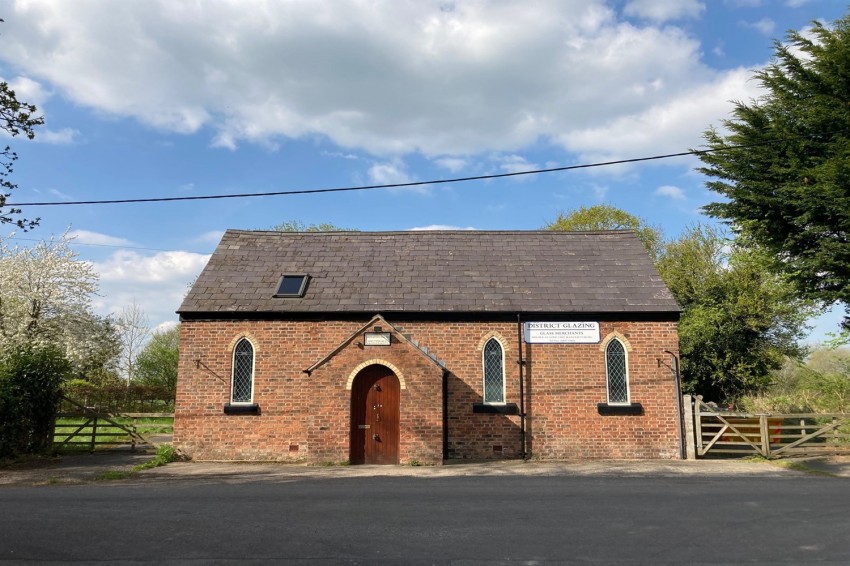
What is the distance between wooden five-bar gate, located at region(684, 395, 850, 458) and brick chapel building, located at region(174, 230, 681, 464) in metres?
0.55

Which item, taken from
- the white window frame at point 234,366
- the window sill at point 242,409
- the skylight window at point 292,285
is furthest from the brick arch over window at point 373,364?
the skylight window at point 292,285

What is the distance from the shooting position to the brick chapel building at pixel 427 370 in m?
14.4

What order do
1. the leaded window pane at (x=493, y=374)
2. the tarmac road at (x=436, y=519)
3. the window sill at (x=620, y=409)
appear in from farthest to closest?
the leaded window pane at (x=493, y=374)
the window sill at (x=620, y=409)
the tarmac road at (x=436, y=519)

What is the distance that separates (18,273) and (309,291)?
2143 centimetres

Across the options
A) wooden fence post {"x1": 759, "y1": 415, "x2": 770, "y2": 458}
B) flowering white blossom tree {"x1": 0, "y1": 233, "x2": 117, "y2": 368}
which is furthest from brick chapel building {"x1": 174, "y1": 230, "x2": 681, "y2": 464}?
flowering white blossom tree {"x1": 0, "y1": 233, "x2": 117, "y2": 368}

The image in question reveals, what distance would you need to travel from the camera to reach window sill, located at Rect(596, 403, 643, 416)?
593 inches

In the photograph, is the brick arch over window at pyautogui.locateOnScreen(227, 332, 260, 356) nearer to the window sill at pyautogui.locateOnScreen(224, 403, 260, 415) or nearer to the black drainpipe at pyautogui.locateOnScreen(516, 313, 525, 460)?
the window sill at pyautogui.locateOnScreen(224, 403, 260, 415)

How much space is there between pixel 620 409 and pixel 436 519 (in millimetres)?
8871

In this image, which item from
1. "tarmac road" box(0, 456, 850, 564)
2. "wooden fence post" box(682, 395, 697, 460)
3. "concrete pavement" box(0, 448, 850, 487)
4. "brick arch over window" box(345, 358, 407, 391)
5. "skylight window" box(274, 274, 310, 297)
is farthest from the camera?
"skylight window" box(274, 274, 310, 297)

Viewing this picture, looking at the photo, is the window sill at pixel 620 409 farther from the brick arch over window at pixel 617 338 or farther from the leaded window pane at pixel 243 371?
the leaded window pane at pixel 243 371

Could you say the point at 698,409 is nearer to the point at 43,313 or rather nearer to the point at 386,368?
the point at 386,368

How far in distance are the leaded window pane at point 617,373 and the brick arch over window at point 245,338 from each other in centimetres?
993

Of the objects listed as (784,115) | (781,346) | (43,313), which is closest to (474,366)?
(784,115)

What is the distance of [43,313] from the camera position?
2933 centimetres
